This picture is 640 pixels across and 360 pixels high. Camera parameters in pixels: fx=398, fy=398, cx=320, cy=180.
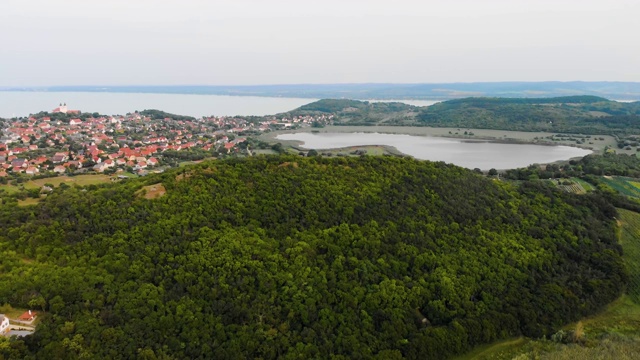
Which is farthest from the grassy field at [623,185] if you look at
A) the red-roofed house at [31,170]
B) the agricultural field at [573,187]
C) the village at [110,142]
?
the red-roofed house at [31,170]

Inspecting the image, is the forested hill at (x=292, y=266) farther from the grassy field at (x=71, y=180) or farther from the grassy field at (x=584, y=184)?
the grassy field at (x=584, y=184)

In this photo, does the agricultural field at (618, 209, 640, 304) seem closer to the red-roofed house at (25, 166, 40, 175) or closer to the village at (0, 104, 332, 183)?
the village at (0, 104, 332, 183)

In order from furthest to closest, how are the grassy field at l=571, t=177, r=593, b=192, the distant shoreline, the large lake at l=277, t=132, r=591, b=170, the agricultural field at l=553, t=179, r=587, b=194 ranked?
the distant shoreline < the large lake at l=277, t=132, r=591, b=170 < the grassy field at l=571, t=177, r=593, b=192 < the agricultural field at l=553, t=179, r=587, b=194

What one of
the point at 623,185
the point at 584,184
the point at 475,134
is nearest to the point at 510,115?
the point at 475,134

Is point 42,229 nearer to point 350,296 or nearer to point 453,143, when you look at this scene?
point 350,296

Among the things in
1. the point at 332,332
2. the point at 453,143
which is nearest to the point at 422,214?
the point at 332,332

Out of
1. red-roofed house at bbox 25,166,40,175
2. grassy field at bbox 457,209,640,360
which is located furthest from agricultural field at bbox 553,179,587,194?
red-roofed house at bbox 25,166,40,175
